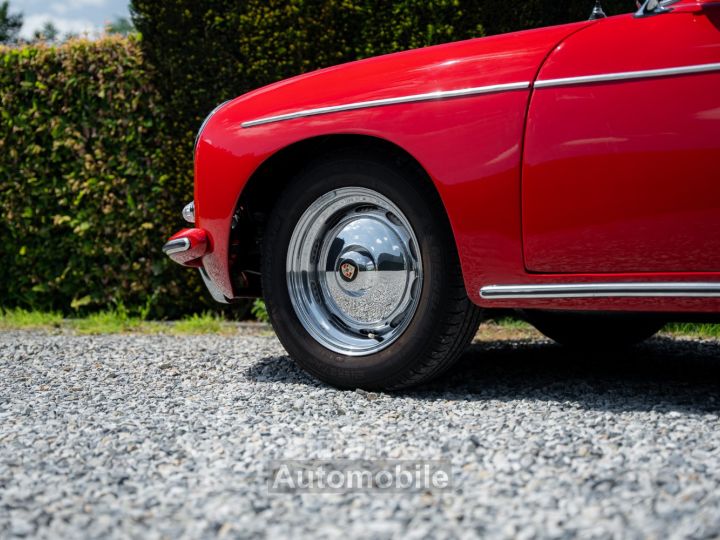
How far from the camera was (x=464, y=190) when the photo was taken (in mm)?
2732

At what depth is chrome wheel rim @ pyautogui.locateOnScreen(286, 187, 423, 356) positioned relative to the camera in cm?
302

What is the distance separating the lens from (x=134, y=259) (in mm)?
6250

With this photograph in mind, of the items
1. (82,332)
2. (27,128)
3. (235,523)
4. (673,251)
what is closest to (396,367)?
(673,251)

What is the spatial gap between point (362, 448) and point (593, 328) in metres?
2.26

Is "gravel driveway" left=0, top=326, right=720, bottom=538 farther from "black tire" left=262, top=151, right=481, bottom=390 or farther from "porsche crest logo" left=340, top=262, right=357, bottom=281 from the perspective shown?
"porsche crest logo" left=340, top=262, right=357, bottom=281

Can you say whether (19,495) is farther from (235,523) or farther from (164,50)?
(164,50)

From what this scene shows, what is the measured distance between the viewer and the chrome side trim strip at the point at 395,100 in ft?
8.80

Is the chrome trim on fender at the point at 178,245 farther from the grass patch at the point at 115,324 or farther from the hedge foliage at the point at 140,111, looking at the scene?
the hedge foliage at the point at 140,111

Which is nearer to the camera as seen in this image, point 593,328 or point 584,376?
point 584,376

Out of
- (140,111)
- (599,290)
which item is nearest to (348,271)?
(599,290)

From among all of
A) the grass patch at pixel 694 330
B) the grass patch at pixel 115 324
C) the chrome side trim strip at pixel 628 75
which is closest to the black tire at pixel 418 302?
the chrome side trim strip at pixel 628 75

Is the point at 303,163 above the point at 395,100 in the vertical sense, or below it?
below

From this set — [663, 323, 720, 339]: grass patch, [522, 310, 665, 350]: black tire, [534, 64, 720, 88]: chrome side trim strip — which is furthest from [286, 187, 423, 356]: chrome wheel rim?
[663, 323, 720, 339]: grass patch

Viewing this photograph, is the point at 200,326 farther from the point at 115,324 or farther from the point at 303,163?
the point at 303,163
